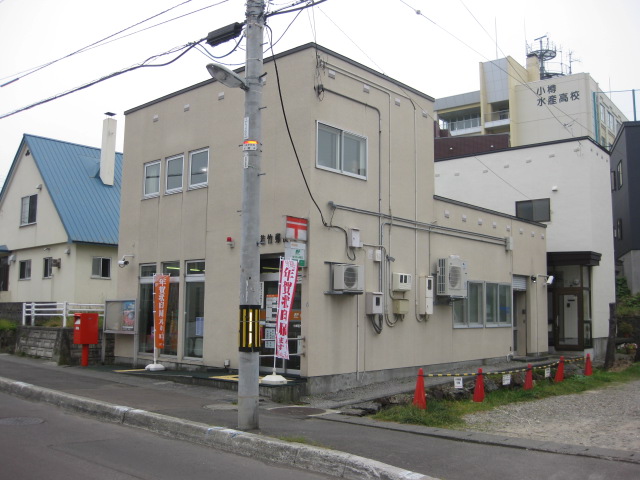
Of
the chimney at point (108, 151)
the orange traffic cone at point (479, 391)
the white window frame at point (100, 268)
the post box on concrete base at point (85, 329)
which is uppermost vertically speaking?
the chimney at point (108, 151)

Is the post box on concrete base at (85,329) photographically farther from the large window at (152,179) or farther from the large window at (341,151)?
the large window at (341,151)

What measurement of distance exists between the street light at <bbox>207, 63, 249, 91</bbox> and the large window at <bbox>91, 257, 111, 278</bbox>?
1812 centimetres

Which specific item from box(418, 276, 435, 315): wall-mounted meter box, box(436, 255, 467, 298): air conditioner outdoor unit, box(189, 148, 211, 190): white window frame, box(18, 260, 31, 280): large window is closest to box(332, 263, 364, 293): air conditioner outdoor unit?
box(418, 276, 435, 315): wall-mounted meter box

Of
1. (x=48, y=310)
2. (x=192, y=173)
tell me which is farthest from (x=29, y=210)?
(x=192, y=173)

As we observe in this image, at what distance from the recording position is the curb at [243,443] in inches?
272

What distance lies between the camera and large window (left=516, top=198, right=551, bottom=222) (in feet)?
77.6

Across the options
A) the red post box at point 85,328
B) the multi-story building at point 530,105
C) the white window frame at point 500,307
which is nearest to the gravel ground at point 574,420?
the white window frame at point 500,307

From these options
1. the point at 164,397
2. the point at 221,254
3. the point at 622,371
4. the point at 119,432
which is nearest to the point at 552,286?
the point at 622,371

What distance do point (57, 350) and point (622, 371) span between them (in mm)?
16531

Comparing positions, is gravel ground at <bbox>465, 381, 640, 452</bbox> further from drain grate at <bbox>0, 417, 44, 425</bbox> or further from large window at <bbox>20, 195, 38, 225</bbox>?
large window at <bbox>20, 195, 38, 225</bbox>

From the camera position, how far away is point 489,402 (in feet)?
40.9

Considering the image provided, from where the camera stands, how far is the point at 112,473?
675 centimetres

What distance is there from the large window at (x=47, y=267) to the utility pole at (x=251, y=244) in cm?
1961

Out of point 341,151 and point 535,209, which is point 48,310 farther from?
point 535,209
